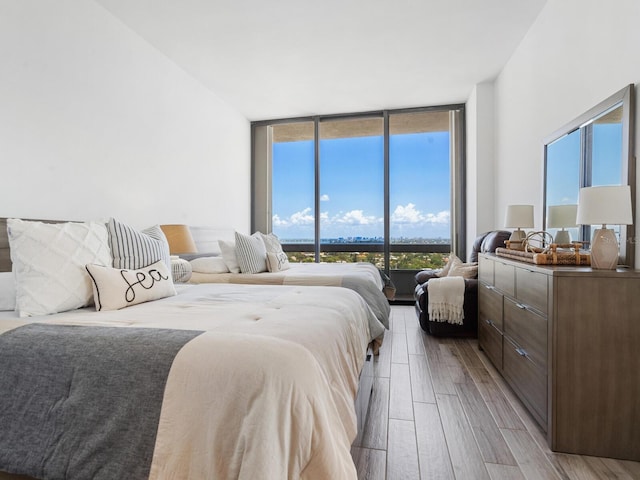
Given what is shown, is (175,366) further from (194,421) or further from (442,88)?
(442,88)

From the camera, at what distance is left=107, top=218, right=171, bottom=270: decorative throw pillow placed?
6.12 feet

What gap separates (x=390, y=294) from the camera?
169 inches

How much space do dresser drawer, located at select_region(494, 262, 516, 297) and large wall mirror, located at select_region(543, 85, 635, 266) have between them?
0.43m

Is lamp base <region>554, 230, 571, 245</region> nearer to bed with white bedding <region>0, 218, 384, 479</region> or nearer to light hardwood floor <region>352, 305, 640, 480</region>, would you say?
light hardwood floor <region>352, 305, 640, 480</region>

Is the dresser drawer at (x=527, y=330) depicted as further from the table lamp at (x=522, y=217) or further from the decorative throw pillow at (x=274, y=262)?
the decorative throw pillow at (x=274, y=262)

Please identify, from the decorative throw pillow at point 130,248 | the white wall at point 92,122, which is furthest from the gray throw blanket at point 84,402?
the white wall at point 92,122

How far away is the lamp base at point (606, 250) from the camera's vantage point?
161 cm

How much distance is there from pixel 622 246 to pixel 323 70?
3153 mm

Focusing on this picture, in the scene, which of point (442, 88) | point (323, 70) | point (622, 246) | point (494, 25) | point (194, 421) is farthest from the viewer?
point (442, 88)

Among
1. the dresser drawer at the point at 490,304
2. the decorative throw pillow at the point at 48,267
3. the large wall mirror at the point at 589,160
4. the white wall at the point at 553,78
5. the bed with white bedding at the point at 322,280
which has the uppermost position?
the white wall at the point at 553,78

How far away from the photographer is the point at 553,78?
8.38 feet

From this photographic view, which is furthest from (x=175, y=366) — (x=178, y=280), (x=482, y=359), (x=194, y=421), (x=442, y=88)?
(x=442, y=88)

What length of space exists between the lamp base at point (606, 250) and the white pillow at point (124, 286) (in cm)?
219

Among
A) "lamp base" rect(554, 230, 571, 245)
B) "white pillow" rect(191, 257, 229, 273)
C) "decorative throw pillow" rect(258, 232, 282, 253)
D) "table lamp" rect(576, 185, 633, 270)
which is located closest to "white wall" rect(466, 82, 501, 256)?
"lamp base" rect(554, 230, 571, 245)
